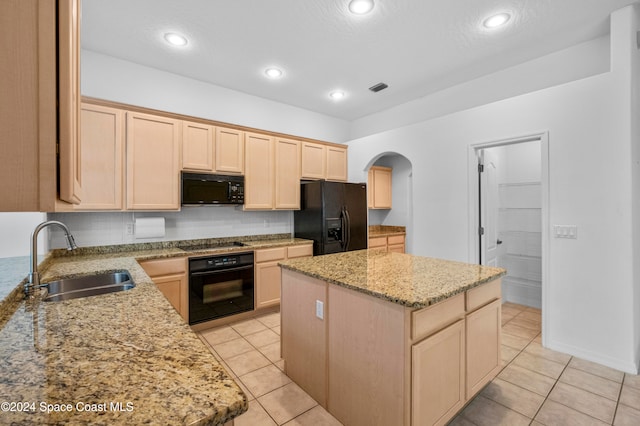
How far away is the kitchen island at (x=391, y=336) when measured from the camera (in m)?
1.46

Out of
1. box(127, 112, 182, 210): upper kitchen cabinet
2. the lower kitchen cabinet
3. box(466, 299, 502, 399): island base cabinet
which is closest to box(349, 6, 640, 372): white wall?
box(466, 299, 502, 399): island base cabinet

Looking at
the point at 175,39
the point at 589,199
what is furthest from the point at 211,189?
the point at 589,199

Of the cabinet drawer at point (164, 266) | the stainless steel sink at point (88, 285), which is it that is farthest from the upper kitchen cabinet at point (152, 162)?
the stainless steel sink at point (88, 285)

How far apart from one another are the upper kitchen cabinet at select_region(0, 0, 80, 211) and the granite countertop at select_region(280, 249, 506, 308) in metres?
1.36

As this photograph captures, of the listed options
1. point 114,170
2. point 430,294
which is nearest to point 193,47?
point 114,170

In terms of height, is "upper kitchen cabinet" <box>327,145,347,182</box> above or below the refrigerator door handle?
above

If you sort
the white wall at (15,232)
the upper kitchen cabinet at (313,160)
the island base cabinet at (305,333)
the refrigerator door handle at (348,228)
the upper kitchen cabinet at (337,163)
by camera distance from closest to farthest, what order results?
the island base cabinet at (305,333) < the white wall at (15,232) < the refrigerator door handle at (348,228) < the upper kitchen cabinet at (313,160) < the upper kitchen cabinet at (337,163)

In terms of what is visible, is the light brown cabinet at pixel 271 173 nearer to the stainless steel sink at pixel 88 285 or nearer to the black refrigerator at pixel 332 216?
the black refrigerator at pixel 332 216

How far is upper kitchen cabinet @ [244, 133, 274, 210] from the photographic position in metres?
3.79

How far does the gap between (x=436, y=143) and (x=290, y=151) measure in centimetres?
200

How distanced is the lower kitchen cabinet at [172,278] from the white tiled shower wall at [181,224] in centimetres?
59

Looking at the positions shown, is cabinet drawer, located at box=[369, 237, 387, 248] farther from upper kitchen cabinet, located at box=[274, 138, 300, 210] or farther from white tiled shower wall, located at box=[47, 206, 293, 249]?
upper kitchen cabinet, located at box=[274, 138, 300, 210]

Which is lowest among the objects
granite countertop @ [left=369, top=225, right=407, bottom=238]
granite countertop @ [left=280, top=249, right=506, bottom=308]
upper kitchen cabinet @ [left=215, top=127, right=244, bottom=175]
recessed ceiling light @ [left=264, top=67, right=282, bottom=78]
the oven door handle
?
the oven door handle

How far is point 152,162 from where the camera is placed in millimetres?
3123
